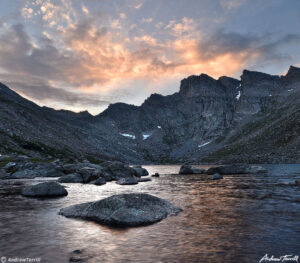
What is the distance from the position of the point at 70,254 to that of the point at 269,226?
40.1ft

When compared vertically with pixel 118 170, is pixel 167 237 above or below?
below

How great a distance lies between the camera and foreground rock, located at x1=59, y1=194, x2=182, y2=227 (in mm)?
16844

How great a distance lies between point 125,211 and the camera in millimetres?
17266

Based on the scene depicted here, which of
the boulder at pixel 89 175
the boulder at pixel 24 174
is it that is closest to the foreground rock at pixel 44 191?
the boulder at pixel 89 175

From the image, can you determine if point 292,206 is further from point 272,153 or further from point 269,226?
point 272,153

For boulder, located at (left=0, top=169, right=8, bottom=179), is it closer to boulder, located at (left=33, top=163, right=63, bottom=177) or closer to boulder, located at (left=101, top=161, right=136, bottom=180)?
boulder, located at (left=33, top=163, right=63, bottom=177)

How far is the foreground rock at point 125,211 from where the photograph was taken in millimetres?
16844

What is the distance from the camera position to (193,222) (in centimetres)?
1716

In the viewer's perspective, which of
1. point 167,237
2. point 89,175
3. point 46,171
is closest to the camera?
point 167,237

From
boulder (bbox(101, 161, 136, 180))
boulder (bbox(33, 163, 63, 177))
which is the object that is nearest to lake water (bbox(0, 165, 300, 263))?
boulder (bbox(101, 161, 136, 180))

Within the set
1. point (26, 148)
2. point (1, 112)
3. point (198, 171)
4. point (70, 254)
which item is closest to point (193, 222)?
point (70, 254)

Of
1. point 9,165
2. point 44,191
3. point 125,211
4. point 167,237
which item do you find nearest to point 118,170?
point 44,191

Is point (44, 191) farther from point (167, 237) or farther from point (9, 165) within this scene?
point (9, 165)

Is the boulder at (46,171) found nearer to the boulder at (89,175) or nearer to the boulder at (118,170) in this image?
the boulder at (118,170)
